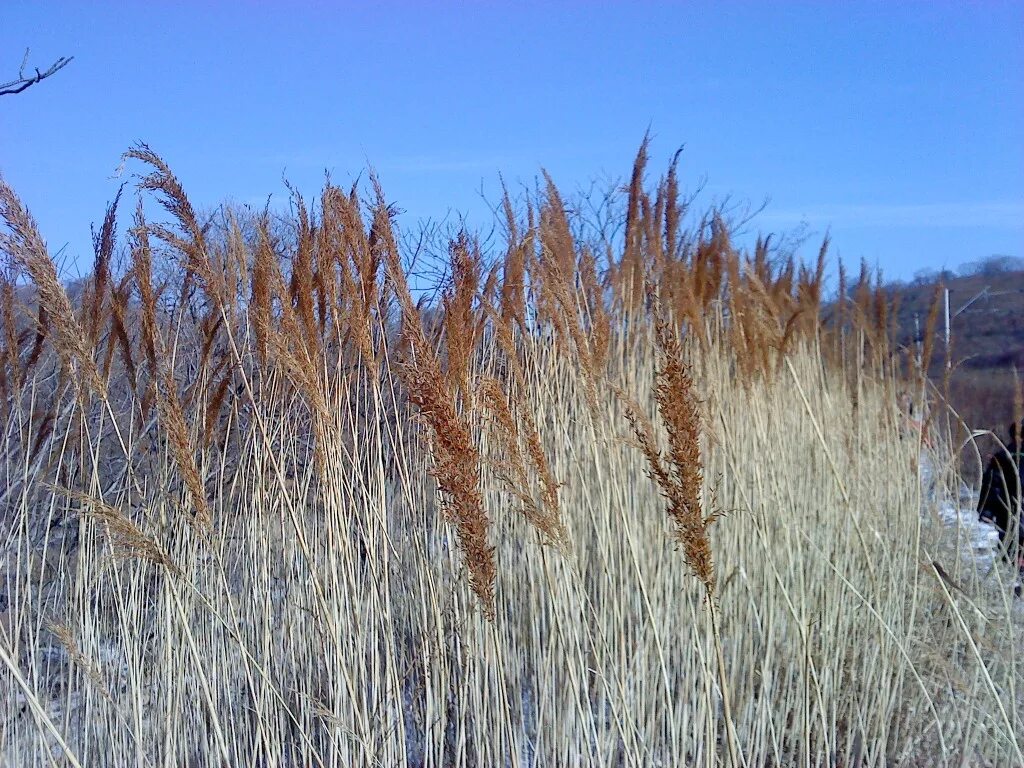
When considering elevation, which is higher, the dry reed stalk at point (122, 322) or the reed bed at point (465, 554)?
the dry reed stalk at point (122, 322)

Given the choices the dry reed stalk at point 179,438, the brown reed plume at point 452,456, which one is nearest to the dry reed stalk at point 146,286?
the dry reed stalk at point 179,438

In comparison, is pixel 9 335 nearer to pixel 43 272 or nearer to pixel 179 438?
pixel 43 272

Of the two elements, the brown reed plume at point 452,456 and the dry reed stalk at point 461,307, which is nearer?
the brown reed plume at point 452,456

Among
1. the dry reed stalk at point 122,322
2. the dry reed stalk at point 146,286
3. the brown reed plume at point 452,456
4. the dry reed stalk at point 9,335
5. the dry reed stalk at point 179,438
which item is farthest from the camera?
→ the dry reed stalk at point 9,335

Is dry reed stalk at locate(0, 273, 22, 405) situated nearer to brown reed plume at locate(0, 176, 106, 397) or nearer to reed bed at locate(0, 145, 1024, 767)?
reed bed at locate(0, 145, 1024, 767)

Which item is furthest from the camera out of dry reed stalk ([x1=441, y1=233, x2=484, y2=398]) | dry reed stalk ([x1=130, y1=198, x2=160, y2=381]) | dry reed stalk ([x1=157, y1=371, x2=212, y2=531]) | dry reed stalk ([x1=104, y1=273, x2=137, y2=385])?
dry reed stalk ([x1=104, y1=273, x2=137, y2=385])

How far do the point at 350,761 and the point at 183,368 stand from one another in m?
2.93

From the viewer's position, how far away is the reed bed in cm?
208

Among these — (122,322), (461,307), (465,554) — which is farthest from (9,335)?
(465,554)

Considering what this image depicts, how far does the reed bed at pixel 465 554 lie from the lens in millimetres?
2082

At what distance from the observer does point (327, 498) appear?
90.8 inches

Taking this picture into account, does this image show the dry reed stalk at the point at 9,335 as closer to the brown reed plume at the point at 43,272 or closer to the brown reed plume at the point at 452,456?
the brown reed plume at the point at 43,272

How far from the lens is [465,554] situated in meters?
1.82

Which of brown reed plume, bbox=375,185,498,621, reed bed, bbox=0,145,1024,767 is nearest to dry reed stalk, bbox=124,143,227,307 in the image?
reed bed, bbox=0,145,1024,767
